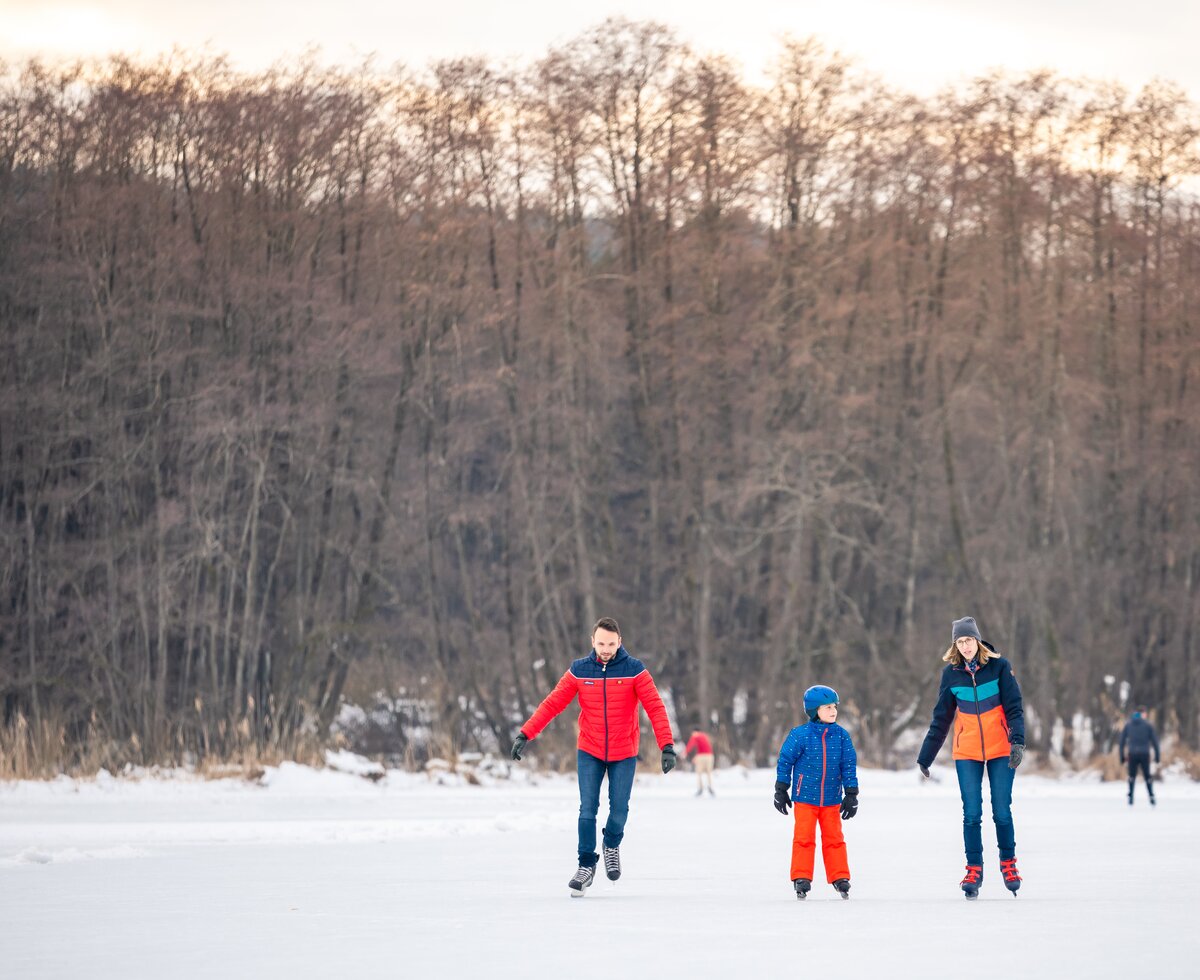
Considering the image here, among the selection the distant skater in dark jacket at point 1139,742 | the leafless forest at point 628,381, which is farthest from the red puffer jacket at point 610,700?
the leafless forest at point 628,381

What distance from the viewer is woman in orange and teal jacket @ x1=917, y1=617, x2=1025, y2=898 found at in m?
11.5

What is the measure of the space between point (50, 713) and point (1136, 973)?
26691 mm

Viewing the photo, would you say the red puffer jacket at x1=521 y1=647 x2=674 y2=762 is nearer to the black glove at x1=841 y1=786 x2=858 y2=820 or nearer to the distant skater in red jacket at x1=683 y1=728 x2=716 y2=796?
the black glove at x1=841 y1=786 x2=858 y2=820

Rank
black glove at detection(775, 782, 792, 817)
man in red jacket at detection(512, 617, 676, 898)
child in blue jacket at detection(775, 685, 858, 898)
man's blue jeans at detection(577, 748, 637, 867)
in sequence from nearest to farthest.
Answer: black glove at detection(775, 782, 792, 817) → child in blue jacket at detection(775, 685, 858, 898) → man in red jacket at detection(512, 617, 676, 898) → man's blue jeans at detection(577, 748, 637, 867)

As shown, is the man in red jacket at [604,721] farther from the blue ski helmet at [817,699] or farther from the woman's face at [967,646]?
the woman's face at [967,646]

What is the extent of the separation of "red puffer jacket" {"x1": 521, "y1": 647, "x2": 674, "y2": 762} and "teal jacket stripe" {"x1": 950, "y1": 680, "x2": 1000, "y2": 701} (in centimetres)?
183

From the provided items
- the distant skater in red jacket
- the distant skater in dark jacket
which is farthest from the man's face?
the distant skater in red jacket

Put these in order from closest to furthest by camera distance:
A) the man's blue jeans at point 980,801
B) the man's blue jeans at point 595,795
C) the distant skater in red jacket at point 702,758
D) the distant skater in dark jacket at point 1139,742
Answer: the man's blue jeans at point 980,801 → the man's blue jeans at point 595,795 → the distant skater in dark jacket at point 1139,742 → the distant skater in red jacket at point 702,758

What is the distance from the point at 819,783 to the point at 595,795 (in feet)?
4.79

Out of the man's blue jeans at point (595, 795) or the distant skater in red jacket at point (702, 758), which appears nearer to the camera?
the man's blue jeans at point (595, 795)

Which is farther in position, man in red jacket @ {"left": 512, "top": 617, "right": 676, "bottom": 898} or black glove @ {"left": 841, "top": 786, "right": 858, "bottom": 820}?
man in red jacket @ {"left": 512, "top": 617, "right": 676, "bottom": 898}

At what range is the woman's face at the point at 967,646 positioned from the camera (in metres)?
11.5

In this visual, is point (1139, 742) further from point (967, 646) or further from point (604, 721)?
point (604, 721)

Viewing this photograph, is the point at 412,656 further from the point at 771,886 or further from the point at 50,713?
the point at 771,886
